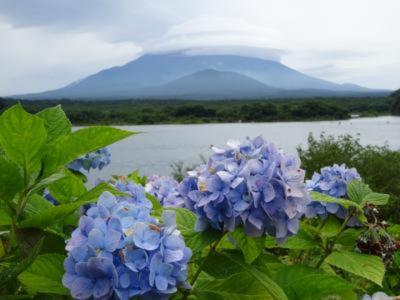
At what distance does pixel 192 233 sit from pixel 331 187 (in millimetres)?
841

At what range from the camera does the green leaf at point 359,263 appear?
64.0 inches

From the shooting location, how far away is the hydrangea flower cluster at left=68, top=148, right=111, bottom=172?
3.13 m

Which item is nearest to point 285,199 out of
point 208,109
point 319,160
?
point 319,160

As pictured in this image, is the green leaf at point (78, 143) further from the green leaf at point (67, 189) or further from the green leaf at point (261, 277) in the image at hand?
the green leaf at point (261, 277)

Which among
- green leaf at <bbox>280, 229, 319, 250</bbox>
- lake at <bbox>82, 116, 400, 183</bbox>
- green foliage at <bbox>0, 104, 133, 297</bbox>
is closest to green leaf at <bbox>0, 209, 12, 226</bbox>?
green foliage at <bbox>0, 104, 133, 297</bbox>

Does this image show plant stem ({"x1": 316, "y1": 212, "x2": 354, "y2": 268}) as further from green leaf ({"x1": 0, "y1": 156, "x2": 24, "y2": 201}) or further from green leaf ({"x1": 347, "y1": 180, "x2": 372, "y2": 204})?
green leaf ({"x1": 0, "y1": 156, "x2": 24, "y2": 201})

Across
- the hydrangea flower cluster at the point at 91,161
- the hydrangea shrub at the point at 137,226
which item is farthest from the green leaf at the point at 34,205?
the hydrangea flower cluster at the point at 91,161

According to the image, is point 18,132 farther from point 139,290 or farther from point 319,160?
point 319,160

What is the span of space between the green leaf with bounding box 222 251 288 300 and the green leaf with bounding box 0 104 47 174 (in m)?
0.44

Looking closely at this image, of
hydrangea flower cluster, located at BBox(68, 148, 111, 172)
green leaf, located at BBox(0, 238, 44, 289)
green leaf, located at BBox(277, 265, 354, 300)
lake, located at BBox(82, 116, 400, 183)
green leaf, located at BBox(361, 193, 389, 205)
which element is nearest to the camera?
green leaf, located at BBox(0, 238, 44, 289)

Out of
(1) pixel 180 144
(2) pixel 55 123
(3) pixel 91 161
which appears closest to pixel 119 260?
(2) pixel 55 123

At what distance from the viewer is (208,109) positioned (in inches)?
2469

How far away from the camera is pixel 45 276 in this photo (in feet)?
3.53

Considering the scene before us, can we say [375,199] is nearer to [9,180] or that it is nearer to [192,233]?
[192,233]
